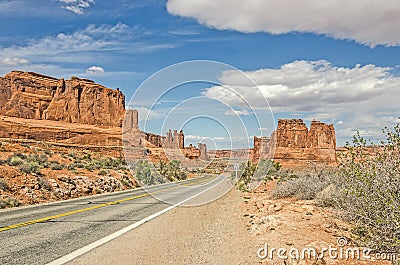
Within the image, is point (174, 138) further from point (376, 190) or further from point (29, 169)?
point (376, 190)

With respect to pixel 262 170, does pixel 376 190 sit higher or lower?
higher

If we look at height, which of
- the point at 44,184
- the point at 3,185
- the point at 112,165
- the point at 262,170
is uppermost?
the point at 262,170

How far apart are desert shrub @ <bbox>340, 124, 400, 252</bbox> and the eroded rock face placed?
95515mm

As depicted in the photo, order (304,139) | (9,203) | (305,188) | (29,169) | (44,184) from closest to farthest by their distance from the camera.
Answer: (305,188)
(9,203)
(44,184)
(29,169)
(304,139)

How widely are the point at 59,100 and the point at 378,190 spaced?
10138 cm

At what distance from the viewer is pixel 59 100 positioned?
96.0m

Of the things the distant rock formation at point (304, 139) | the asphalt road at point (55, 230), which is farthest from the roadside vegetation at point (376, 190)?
the distant rock formation at point (304, 139)

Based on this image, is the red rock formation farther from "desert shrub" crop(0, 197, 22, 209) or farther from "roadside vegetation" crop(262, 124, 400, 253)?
"roadside vegetation" crop(262, 124, 400, 253)

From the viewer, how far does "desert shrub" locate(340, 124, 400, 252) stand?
212 inches

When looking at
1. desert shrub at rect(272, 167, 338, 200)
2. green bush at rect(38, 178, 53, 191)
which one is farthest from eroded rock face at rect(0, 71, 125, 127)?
desert shrub at rect(272, 167, 338, 200)

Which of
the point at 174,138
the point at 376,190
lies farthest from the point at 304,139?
the point at 376,190

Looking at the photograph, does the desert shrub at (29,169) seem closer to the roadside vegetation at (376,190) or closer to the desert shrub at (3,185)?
the desert shrub at (3,185)

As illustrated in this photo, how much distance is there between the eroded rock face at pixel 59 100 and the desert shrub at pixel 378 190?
313 feet

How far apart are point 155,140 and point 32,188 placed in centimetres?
11879
